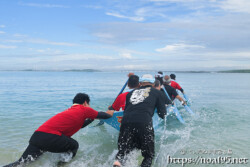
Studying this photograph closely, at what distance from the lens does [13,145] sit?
6.44m

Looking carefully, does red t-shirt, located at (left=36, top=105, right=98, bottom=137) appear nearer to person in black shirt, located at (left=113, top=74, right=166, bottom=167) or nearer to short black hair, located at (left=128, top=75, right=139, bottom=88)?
person in black shirt, located at (left=113, top=74, right=166, bottom=167)

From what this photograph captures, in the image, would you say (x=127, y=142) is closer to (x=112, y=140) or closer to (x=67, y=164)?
(x=67, y=164)

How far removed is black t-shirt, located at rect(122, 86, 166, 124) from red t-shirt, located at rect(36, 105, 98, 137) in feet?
2.82

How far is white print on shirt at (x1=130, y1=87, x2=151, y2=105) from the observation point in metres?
4.08

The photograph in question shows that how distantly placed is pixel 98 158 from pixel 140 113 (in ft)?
7.54

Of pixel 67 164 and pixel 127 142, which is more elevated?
pixel 127 142

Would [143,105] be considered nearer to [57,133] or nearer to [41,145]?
[57,133]

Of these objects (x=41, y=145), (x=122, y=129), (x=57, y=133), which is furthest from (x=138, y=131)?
(x=41, y=145)

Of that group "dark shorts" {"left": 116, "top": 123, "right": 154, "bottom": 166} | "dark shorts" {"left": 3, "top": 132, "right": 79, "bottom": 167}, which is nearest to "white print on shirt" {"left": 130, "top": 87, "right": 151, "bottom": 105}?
"dark shorts" {"left": 116, "top": 123, "right": 154, "bottom": 166}

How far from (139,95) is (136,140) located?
815 millimetres

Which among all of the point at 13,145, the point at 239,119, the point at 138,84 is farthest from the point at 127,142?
the point at 239,119

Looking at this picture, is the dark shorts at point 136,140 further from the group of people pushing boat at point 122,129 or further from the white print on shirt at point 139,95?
the white print on shirt at point 139,95

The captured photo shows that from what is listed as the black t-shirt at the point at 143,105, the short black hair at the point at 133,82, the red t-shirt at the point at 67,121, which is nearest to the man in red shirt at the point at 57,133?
the red t-shirt at the point at 67,121

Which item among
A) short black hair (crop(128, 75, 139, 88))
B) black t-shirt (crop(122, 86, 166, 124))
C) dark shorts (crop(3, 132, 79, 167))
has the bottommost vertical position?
dark shorts (crop(3, 132, 79, 167))
